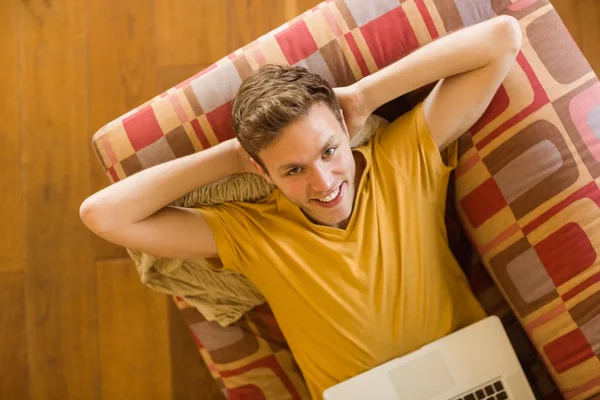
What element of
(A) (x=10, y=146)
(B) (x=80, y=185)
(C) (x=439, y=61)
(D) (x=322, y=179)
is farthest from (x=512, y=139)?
(A) (x=10, y=146)

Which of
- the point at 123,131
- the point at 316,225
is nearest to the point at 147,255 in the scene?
the point at 123,131

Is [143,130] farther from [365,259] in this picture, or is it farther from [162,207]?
[365,259]

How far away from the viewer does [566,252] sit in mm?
1193

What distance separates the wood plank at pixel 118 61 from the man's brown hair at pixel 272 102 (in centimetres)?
77

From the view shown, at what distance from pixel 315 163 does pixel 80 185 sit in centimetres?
100

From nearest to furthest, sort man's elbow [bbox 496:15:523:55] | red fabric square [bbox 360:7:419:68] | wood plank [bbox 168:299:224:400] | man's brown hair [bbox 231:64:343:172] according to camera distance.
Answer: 1. man's brown hair [bbox 231:64:343:172]
2. man's elbow [bbox 496:15:523:55]
3. red fabric square [bbox 360:7:419:68]
4. wood plank [bbox 168:299:224:400]

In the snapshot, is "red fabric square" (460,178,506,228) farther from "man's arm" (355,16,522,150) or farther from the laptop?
the laptop

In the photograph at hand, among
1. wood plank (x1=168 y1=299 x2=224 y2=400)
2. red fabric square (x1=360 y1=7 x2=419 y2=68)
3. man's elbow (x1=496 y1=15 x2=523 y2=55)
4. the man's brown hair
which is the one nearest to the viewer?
the man's brown hair

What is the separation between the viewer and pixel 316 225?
1226 millimetres

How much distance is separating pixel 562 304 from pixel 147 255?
914mm

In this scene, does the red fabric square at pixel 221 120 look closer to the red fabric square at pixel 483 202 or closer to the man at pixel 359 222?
the man at pixel 359 222

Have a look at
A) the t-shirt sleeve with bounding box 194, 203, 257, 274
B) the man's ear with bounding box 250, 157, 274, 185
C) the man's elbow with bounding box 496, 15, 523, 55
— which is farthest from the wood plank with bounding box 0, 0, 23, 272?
the man's elbow with bounding box 496, 15, 523, 55

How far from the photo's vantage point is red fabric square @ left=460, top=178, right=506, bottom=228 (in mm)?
1248

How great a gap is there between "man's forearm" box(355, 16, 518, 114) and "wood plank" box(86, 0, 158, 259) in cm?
84
